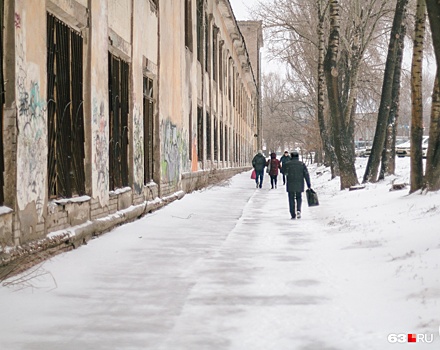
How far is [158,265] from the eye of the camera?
7.60 metres

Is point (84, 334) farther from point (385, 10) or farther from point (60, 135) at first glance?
point (385, 10)

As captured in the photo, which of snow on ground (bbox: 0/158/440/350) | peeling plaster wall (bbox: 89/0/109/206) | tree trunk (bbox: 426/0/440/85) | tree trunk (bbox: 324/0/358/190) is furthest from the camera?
tree trunk (bbox: 324/0/358/190)

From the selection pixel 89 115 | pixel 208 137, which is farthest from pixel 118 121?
pixel 208 137

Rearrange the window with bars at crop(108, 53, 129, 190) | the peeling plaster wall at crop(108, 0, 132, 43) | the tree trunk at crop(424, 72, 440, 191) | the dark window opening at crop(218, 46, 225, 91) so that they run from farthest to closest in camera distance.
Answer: the dark window opening at crop(218, 46, 225, 91) → the tree trunk at crop(424, 72, 440, 191) → the window with bars at crop(108, 53, 129, 190) → the peeling plaster wall at crop(108, 0, 132, 43)

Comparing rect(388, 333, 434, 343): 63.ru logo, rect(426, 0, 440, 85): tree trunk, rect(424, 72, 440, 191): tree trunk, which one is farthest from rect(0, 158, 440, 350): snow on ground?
rect(426, 0, 440, 85): tree trunk

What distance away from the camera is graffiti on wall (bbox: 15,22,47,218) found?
694cm

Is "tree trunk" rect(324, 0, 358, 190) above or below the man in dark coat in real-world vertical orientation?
above

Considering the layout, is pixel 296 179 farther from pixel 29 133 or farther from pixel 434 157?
pixel 29 133

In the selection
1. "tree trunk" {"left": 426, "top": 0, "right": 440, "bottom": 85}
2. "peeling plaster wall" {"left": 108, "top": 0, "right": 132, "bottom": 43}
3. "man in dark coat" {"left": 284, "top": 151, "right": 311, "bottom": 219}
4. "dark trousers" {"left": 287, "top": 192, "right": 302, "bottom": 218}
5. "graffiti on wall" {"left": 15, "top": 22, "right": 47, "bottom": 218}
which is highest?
"peeling plaster wall" {"left": 108, "top": 0, "right": 132, "bottom": 43}

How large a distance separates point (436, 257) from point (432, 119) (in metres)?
6.58

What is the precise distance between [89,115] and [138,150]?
11.2 feet

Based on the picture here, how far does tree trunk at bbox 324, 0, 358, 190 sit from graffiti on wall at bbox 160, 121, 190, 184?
4481 millimetres

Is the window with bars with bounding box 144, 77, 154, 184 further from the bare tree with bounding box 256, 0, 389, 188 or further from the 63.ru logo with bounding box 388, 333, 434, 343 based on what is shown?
the 63.ru logo with bounding box 388, 333, 434, 343

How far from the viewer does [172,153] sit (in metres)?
17.1
